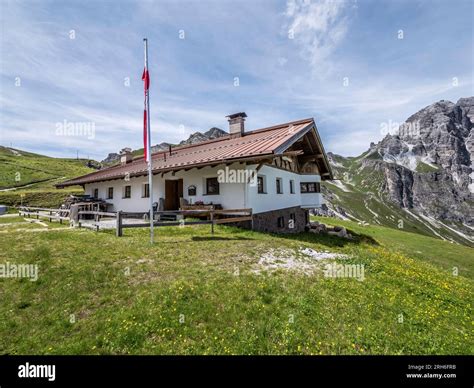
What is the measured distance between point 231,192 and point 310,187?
10905 mm

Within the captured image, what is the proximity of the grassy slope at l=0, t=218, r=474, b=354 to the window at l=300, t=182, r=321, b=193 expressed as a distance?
1450cm

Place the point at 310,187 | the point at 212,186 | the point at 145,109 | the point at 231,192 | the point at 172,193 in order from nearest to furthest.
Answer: the point at 145,109 → the point at 231,192 → the point at 212,186 → the point at 172,193 → the point at 310,187

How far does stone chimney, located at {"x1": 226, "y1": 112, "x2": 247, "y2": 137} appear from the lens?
836 inches

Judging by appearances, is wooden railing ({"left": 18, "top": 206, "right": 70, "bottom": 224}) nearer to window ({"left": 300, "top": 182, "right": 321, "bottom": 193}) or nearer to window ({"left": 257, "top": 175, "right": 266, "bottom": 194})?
window ({"left": 257, "top": 175, "right": 266, "bottom": 194})

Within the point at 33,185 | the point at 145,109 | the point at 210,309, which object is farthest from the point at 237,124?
the point at 33,185

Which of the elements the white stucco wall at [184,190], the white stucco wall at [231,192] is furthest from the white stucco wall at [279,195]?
the white stucco wall at [184,190]

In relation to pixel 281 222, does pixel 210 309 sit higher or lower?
lower

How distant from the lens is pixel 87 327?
4.88 meters

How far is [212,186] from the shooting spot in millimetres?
16219

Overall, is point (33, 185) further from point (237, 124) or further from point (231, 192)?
point (231, 192)

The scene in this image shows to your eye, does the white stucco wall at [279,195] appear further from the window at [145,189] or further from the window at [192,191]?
the window at [145,189]
